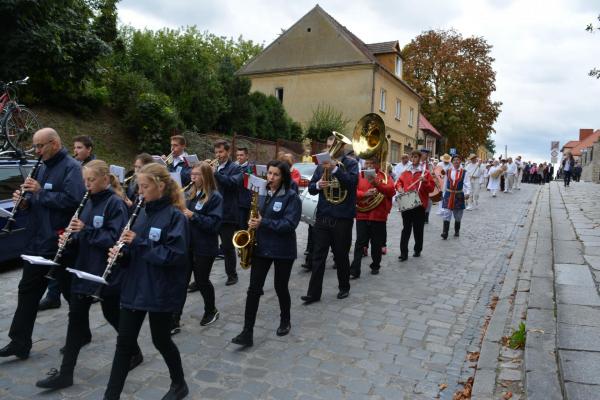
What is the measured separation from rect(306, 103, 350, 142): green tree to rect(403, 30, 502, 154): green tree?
16.8 meters

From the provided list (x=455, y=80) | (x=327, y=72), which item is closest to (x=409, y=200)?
(x=327, y=72)

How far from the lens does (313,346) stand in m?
4.76

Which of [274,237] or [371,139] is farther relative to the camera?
[371,139]

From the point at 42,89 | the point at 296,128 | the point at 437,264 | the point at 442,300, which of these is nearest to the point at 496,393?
the point at 442,300

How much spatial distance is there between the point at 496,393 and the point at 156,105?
14.5 metres

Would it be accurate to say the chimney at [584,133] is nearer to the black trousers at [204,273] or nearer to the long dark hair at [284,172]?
the long dark hair at [284,172]

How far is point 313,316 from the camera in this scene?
561cm

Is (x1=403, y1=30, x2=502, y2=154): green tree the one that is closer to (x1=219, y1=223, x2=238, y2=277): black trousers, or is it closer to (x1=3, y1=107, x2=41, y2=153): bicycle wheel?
(x1=3, y1=107, x2=41, y2=153): bicycle wheel

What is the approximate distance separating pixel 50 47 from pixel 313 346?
39.6ft

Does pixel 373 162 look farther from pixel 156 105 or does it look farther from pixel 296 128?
pixel 296 128

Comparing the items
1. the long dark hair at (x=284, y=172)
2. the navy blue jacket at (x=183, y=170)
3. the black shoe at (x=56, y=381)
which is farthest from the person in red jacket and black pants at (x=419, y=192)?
the black shoe at (x=56, y=381)

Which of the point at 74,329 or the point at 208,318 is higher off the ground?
the point at 74,329

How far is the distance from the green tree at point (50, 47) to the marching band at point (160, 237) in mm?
8725

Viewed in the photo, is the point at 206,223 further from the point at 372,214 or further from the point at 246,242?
the point at 372,214
